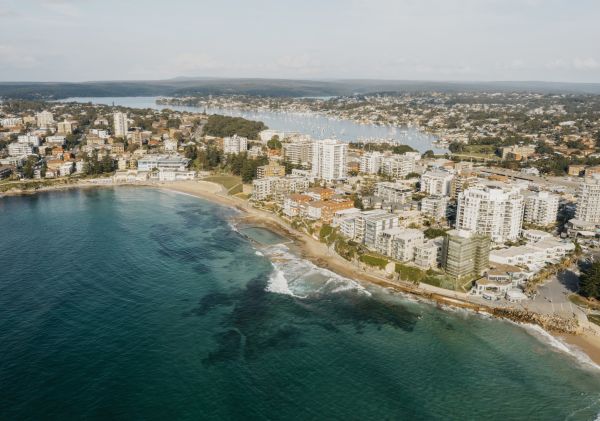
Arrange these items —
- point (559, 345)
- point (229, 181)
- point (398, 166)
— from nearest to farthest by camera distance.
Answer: point (559, 345)
point (398, 166)
point (229, 181)

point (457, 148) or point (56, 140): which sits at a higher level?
point (56, 140)

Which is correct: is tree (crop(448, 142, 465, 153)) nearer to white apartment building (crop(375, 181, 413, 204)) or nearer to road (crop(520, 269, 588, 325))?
white apartment building (crop(375, 181, 413, 204))

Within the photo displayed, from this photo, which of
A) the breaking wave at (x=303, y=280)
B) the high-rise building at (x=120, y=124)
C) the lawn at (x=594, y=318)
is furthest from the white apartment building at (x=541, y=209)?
the high-rise building at (x=120, y=124)

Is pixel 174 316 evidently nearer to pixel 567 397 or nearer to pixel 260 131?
pixel 567 397

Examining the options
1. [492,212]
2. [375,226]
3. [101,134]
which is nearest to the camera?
[375,226]

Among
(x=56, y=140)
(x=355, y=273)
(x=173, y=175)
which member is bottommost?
(x=355, y=273)

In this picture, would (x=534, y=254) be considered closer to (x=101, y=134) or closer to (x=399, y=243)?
(x=399, y=243)

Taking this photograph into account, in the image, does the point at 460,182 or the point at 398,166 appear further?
the point at 398,166

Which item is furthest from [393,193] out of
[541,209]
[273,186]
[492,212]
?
[273,186]
